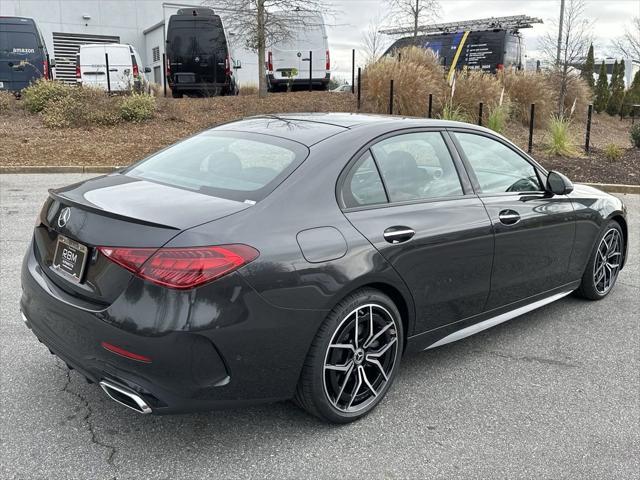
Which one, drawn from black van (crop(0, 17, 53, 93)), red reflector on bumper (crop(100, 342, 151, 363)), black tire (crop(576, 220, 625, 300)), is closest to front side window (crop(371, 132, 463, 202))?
red reflector on bumper (crop(100, 342, 151, 363))

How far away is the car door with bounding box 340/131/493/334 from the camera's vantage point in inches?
122

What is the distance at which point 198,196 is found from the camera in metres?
2.89

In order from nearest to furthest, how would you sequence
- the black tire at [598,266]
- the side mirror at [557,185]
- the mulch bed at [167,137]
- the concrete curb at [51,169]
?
the side mirror at [557,185], the black tire at [598,266], the concrete curb at [51,169], the mulch bed at [167,137]

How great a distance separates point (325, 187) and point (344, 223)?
0.20 meters

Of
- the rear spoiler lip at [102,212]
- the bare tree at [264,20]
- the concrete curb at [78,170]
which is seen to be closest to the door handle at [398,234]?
the rear spoiler lip at [102,212]

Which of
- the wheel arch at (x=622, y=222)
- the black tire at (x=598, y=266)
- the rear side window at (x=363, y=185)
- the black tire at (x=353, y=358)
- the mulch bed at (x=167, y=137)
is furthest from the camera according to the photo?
the mulch bed at (x=167, y=137)

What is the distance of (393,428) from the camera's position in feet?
9.99

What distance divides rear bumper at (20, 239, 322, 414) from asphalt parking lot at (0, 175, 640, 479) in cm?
33

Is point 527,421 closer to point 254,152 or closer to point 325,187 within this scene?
point 325,187

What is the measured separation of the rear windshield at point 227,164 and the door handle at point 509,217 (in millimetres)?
1373

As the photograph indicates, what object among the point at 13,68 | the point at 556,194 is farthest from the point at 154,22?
the point at 556,194

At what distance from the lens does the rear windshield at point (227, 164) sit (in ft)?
9.70

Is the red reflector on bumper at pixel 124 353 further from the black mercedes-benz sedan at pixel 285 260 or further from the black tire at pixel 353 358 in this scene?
the black tire at pixel 353 358

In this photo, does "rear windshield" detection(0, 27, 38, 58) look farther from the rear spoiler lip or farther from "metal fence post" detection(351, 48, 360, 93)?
the rear spoiler lip
